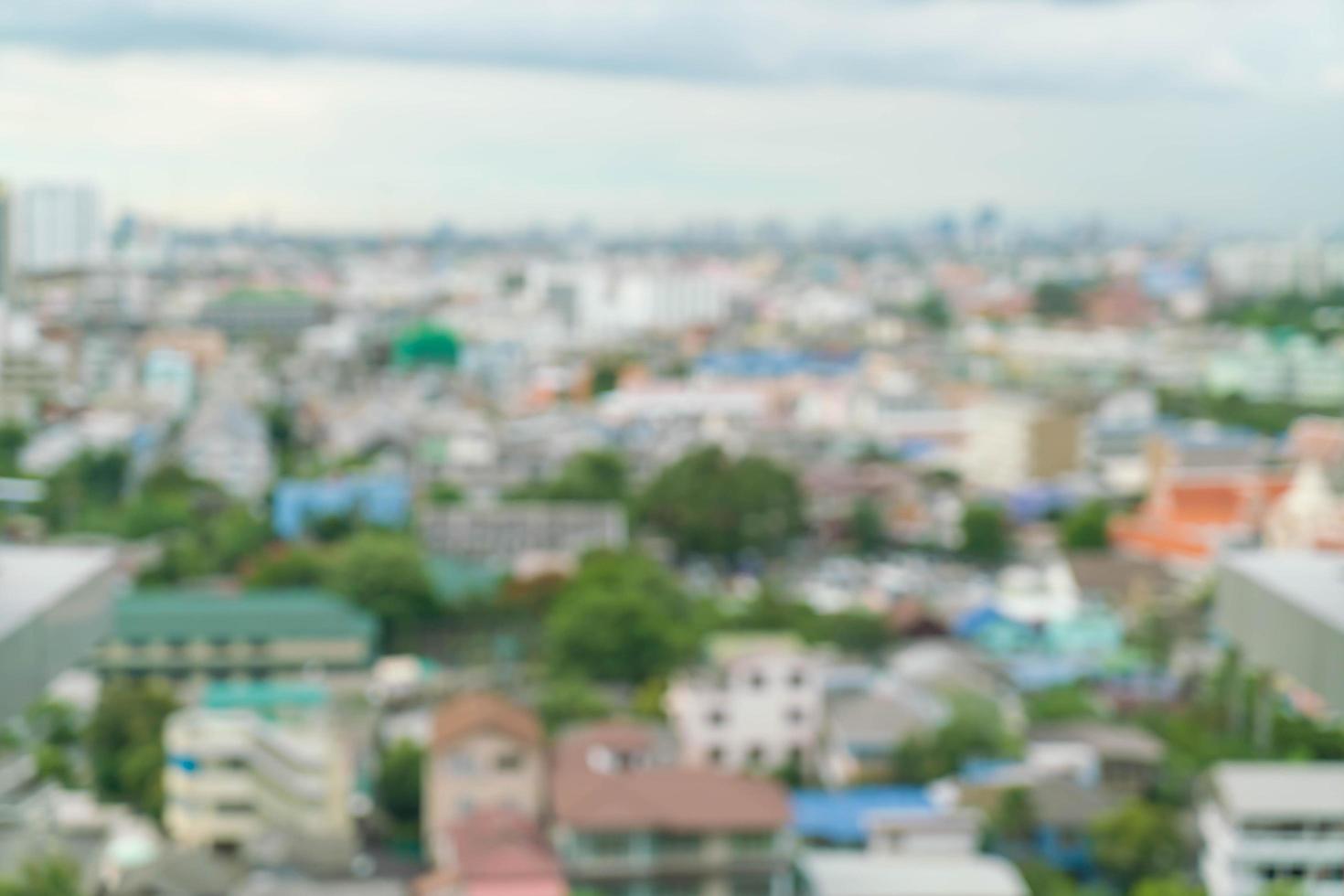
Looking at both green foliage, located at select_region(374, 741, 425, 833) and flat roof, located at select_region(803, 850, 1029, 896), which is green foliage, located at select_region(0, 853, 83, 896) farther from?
flat roof, located at select_region(803, 850, 1029, 896)

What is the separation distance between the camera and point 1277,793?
286cm

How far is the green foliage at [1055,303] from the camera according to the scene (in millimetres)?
19391

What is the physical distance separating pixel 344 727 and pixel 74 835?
2.13ft

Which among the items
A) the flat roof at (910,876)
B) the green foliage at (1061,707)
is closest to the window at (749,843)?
the flat roof at (910,876)

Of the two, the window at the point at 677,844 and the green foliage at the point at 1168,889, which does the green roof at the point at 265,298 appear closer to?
the window at the point at 677,844

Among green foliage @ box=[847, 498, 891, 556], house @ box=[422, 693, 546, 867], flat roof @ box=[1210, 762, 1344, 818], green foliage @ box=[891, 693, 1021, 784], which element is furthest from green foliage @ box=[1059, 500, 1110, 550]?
flat roof @ box=[1210, 762, 1344, 818]

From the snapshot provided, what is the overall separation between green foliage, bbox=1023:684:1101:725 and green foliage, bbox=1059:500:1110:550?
295 cm

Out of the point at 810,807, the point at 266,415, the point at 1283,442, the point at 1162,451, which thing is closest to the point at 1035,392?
the point at 1283,442

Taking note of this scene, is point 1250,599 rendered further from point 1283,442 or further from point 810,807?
point 1283,442

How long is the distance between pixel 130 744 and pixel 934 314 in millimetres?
16143

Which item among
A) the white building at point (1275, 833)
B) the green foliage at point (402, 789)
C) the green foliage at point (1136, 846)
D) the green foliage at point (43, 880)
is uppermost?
the white building at point (1275, 833)

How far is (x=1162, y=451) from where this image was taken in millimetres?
8914

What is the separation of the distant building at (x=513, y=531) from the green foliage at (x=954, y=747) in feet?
10.2

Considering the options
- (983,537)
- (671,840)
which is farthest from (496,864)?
(983,537)
